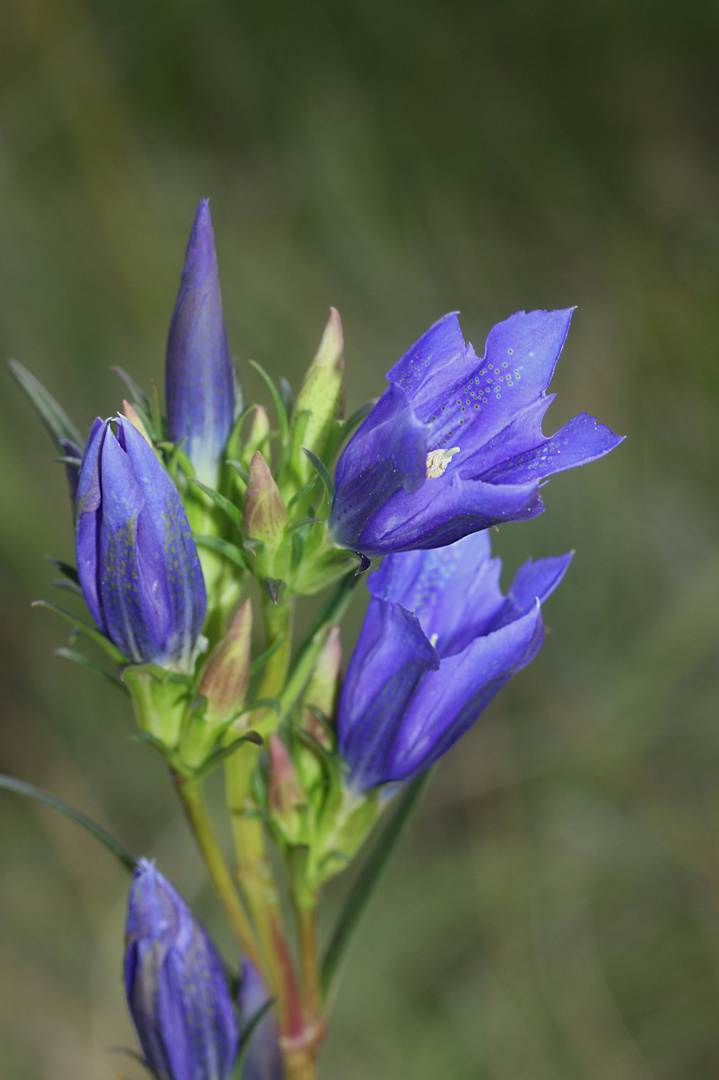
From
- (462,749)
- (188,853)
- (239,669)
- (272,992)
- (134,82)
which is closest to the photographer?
(239,669)

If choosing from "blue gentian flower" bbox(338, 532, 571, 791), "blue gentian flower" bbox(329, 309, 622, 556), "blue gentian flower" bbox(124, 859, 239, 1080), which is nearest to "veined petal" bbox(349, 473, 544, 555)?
"blue gentian flower" bbox(329, 309, 622, 556)

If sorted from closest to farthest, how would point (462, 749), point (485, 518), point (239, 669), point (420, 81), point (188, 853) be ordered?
point (485, 518), point (239, 669), point (188, 853), point (462, 749), point (420, 81)

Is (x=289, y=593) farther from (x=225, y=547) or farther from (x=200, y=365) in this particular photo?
(x=200, y=365)

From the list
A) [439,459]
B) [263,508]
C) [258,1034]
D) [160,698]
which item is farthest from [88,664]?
[258,1034]

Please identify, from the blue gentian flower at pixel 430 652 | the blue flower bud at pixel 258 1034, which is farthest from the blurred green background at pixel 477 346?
the blue gentian flower at pixel 430 652

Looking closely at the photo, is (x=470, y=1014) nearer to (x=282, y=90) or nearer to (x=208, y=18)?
(x=282, y=90)

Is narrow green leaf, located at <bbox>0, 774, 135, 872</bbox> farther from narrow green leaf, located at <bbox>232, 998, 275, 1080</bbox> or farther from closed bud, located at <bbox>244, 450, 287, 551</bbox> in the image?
closed bud, located at <bbox>244, 450, 287, 551</bbox>

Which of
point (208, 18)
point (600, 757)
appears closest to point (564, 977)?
point (600, 757)

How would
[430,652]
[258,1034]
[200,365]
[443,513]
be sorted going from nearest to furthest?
[443,513] < [430,652] < [200,365] < [258,1034]
